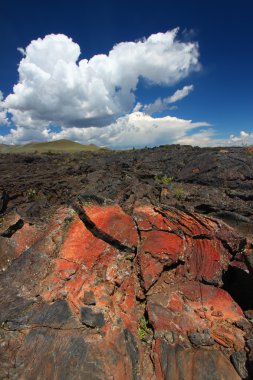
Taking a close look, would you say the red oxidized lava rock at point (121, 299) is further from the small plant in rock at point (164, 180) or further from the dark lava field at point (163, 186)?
the small plant in rock at point (164, 180)

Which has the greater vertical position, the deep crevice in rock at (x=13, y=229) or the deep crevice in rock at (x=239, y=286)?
the deep crevice in rock at (x=13, y=229)

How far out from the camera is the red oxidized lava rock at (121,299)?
5348 millimetres

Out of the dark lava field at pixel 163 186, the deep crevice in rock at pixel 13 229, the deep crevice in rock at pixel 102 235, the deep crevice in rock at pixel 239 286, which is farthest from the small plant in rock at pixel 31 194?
the deep crevice in rock at pixel 239 286

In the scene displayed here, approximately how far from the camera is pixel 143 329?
249 inches

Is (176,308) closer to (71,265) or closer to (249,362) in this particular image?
(249,362)

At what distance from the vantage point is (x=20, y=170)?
67.2ft

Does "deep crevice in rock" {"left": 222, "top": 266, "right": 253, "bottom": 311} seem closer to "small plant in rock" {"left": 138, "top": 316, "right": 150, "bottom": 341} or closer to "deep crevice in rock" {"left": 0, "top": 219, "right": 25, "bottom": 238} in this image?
"small plant in rock" {"left": 138, "top": 316, "right": 150, "bottom": 341}

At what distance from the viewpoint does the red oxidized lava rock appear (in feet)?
17.5

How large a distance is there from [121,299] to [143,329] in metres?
0.83

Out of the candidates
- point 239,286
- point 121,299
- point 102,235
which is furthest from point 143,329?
point 239,286

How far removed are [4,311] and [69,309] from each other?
4.46 feet

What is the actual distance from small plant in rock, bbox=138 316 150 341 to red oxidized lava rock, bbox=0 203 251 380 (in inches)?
0.8

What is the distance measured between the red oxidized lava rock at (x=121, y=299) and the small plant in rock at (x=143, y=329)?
0.07ft

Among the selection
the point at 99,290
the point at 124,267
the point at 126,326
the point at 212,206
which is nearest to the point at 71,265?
the point at 99,290
